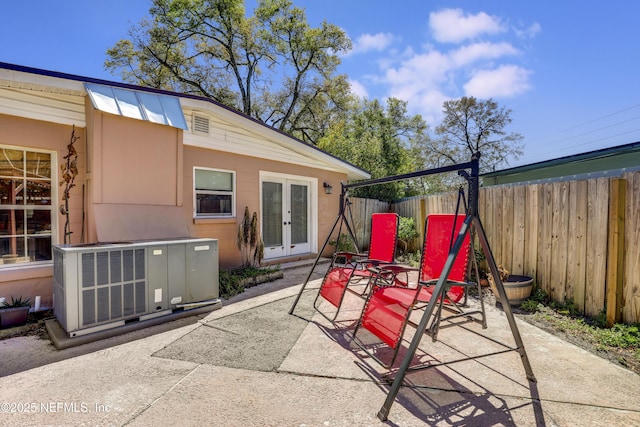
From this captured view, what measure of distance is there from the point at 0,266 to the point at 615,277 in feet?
24.6

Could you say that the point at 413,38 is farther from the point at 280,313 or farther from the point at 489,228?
the point at 280,313

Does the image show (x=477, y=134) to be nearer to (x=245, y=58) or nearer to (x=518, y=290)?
(x=245, y=58)


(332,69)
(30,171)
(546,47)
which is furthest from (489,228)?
(332,69)

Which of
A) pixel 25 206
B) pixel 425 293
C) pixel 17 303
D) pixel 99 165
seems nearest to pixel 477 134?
pixel 425 293

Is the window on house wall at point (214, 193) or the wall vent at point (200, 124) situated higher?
the wall vent at point (200, 124)

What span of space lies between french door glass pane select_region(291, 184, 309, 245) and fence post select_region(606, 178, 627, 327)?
6.03m

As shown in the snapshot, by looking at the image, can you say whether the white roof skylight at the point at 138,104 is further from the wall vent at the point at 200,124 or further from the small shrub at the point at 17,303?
the small shrub at the point at 17,303

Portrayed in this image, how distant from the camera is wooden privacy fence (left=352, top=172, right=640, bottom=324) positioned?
346cm

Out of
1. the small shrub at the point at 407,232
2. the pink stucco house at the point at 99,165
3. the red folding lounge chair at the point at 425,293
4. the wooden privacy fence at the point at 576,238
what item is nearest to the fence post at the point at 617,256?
the wooden privacy fence at the point at 576,238

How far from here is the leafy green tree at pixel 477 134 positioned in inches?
690

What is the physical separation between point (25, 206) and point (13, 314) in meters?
1.48

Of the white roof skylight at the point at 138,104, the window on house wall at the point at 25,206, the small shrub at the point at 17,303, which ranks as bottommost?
the small shrub at the point at 17,303

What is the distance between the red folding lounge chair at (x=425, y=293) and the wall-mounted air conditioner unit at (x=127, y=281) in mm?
2434

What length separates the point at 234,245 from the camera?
653 cm
